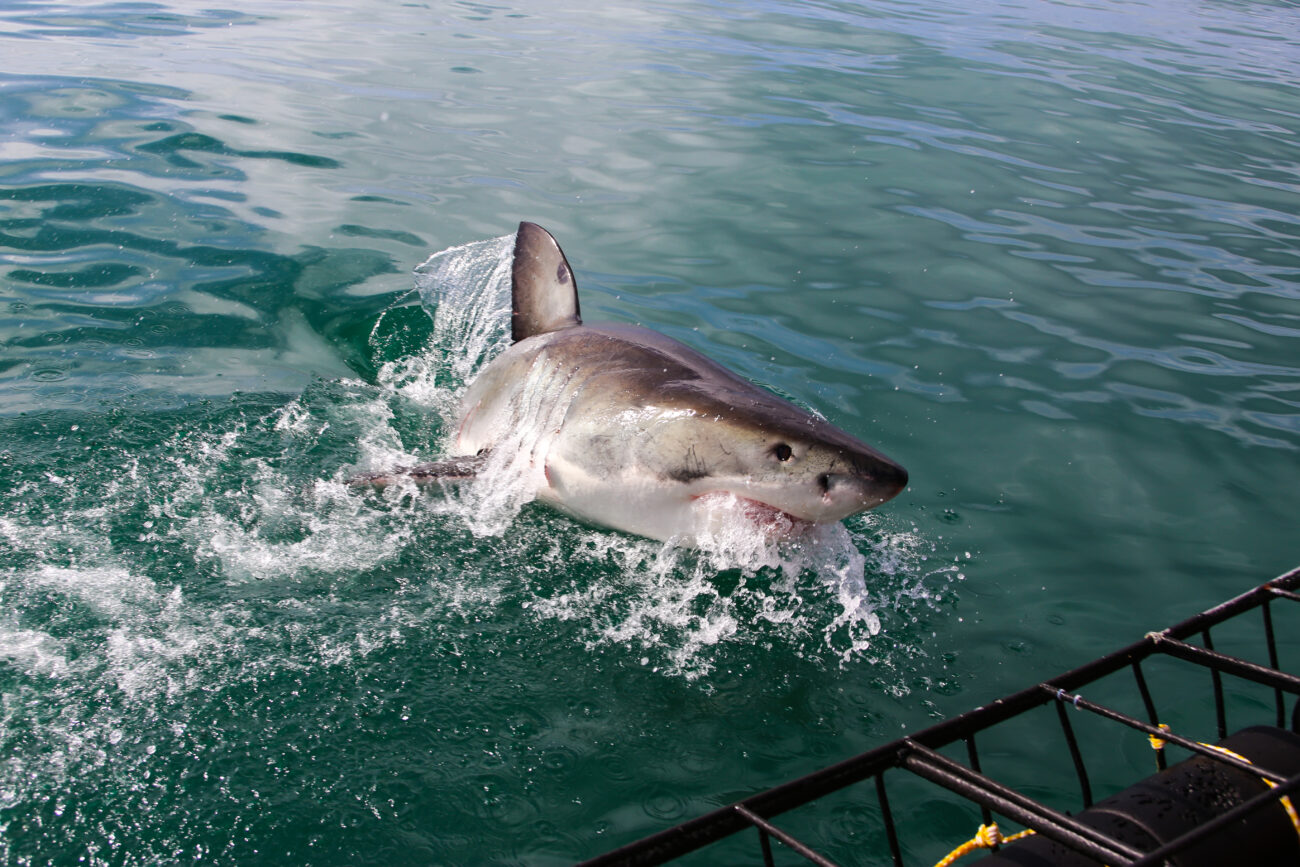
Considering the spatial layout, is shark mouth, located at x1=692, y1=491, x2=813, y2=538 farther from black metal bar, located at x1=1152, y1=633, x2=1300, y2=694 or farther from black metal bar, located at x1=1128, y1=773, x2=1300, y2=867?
black metal bar, located at x1=1128, y1=773, x2=1300, y2=867

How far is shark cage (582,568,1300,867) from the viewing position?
61.6 inches

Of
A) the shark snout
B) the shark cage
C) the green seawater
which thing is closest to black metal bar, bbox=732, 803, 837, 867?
the shark cage

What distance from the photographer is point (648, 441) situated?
3541 mm

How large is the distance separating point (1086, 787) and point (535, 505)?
254cm

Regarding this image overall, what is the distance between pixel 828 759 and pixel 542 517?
165 cm

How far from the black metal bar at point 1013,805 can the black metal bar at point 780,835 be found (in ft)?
0.86

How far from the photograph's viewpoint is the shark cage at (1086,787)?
5.14ft

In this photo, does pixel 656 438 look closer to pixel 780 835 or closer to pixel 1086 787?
pixel 1086 787

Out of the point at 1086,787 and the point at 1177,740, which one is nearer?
the point at 1177,740

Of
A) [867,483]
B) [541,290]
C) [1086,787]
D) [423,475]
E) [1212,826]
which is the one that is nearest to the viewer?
[1212,826]

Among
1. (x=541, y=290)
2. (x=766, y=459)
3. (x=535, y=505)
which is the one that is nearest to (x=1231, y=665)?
(x=766, y=459)

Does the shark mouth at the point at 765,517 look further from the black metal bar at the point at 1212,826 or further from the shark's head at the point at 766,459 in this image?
the black metal bar at the point at 1212,826

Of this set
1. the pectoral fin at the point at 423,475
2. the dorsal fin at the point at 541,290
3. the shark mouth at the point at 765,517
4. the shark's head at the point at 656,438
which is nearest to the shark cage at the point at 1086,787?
the shark mouth at the point at 765,517

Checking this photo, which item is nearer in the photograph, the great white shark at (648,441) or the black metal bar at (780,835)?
the black metal bar at (780,835)
